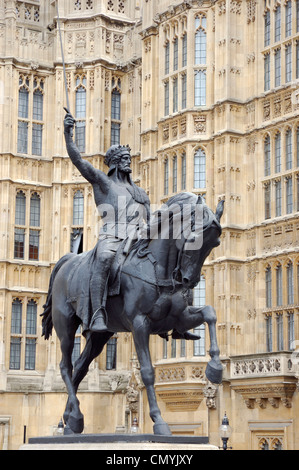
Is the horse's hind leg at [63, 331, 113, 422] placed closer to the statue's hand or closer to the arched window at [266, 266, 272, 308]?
the statue's hand

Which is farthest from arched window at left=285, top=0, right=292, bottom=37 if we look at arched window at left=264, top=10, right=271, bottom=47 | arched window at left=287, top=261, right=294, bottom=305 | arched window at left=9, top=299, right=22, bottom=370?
arched window at left=9, top=299, right=22, bottom=370

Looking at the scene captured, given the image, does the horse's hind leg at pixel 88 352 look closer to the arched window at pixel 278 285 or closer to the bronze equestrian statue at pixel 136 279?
the bronze equestrian statue at pixel 136 279

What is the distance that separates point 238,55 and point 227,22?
3.78ft

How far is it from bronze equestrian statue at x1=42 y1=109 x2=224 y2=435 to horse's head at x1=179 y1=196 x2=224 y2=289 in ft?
0.04

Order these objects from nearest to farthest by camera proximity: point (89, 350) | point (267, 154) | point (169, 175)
Result: 1. point (89, 350)
2. point (267, 154)
3. point (169, 175)

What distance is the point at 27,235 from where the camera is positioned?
36031mm

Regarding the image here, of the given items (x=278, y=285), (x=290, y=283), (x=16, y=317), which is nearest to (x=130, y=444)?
(x=290, y=283)

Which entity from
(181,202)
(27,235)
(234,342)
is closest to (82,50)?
(27,235)

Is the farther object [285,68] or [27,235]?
[27,235]

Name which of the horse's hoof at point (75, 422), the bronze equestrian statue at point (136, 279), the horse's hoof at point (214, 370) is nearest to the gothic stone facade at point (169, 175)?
the bronze equestrian statue at point (136, 279)

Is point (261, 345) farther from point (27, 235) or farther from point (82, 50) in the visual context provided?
point (82, 50)

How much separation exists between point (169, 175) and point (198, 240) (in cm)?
2147

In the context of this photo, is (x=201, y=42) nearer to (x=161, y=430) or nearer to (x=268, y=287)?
(x=268, y=287)

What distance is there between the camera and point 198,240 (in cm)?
1005
